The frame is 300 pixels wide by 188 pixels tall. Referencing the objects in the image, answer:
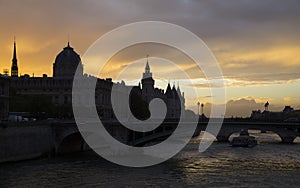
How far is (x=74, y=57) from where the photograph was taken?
10506cm

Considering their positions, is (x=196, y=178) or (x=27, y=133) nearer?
(x=196, y=178)

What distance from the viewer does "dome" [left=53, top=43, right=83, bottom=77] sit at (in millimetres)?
103812

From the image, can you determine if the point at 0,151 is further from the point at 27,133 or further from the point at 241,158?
the point at 241,158

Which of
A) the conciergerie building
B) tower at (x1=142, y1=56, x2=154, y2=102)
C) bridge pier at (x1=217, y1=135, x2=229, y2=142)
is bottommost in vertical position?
bridge pier at (x1=217, y1=135, x2=229, y2=142)

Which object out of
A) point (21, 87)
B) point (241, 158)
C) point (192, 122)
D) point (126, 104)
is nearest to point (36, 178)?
point (241, 158)

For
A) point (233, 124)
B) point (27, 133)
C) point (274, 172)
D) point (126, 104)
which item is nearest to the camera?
point (274, 172)

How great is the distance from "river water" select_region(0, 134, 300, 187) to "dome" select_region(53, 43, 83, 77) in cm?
5243

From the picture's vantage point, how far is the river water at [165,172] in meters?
35.7

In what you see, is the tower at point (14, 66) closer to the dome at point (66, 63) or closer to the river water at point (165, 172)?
the dome at point (66, 63)

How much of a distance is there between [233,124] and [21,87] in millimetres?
46660

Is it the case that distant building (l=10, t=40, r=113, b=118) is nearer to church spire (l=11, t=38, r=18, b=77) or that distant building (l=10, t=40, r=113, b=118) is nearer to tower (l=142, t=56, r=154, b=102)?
church spire (l=11, t=38, r=18, b=77)

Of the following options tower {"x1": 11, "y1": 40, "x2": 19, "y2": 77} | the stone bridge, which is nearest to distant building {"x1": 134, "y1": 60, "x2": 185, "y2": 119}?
tower {"x1": 11, "y1": 40, "x2": 19, "y2": 77}

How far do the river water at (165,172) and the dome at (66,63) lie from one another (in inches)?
2064

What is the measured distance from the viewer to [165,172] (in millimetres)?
41781
